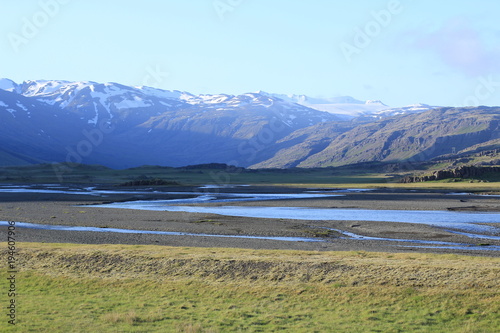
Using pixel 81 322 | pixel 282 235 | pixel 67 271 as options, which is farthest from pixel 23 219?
pixel 81 322

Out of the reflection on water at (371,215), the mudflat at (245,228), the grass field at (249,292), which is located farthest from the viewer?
the reflection on water at (371,215)

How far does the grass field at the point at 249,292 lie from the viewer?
2158 centimetres

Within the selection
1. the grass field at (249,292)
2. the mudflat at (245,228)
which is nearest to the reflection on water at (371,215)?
the mudflat at (245,228)

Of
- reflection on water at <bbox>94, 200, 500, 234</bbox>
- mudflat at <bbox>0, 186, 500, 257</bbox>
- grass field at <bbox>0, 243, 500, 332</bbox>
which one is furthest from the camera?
reflection on water at <bbox>94, 200, 500, 234</bbox>

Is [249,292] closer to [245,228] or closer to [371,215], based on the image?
[245,228]

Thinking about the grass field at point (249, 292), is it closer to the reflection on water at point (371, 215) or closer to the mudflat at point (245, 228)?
the mudflat at point (245, 228)

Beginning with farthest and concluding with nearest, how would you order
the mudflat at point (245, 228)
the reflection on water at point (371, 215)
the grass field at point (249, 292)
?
the reflection on water at point (371, 215) < the mudflat at point (245, 228) < the grass field at point (249, 292)

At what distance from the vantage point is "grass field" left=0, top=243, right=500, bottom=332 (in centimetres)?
2158

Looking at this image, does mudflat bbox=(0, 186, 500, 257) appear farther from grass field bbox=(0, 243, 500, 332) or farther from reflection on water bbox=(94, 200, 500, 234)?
grass field bbox=(0, 243, 500, 332)

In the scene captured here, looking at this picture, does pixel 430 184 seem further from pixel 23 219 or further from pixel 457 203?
pixel 23 219

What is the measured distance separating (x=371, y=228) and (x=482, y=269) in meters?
27.8

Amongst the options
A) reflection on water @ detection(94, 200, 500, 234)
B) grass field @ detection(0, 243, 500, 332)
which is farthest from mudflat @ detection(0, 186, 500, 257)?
grass field @ detection(0, 243, 500, 332)

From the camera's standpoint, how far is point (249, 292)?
86.4 feet

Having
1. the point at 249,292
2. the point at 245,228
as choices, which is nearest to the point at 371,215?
the point at 245,228
